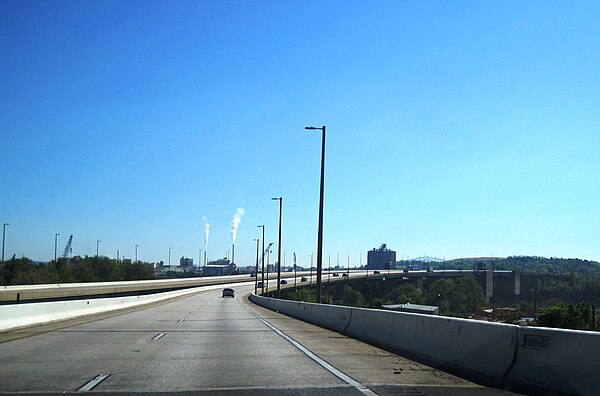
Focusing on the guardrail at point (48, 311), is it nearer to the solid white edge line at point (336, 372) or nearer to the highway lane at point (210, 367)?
the highway lane at point (210, 367)

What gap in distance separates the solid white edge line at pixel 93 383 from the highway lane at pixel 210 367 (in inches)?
0.6

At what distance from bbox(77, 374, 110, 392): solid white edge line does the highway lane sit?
16 mm

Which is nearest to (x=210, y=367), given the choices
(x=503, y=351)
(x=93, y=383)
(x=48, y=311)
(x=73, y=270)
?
(x=93, y=383)

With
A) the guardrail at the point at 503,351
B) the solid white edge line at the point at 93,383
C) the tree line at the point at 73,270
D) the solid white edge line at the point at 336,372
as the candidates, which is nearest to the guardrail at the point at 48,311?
the solid white edge line at the point at 336,372

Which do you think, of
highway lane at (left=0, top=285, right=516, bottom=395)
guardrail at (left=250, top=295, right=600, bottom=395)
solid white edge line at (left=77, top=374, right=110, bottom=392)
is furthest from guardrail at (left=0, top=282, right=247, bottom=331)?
guardrail at (left=250, top=295, right=600, bottom=395)

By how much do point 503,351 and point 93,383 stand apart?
6.80 meters

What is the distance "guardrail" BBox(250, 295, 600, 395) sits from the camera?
9.03m

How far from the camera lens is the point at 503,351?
11.1 metres

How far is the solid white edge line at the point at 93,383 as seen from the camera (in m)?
10.1

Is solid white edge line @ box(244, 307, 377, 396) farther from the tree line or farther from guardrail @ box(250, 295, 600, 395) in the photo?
the tree line

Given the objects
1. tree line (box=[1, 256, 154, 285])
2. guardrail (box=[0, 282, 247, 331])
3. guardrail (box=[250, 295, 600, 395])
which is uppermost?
guardrail (box=[250, 295, 600, 395])

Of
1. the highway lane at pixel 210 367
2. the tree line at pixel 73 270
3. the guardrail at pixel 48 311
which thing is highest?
the highway lane at pixel 210 367

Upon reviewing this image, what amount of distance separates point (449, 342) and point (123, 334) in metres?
12.3

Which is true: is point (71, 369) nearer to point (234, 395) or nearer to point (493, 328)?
point (234, 395)
